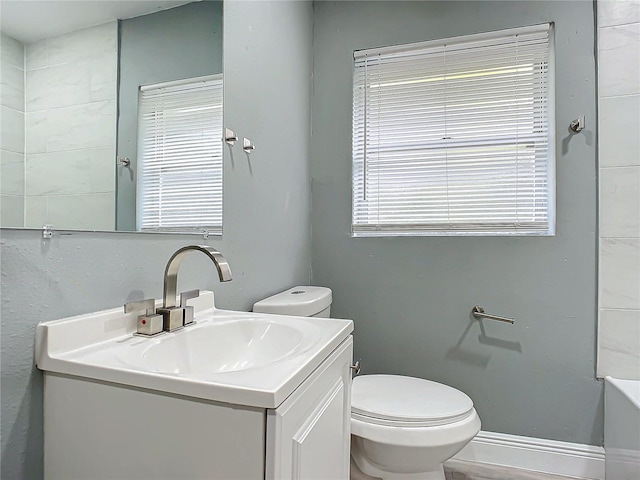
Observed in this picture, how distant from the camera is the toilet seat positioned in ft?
4.15

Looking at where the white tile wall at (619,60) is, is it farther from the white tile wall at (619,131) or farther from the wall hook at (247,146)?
the wall hook at (247,146)

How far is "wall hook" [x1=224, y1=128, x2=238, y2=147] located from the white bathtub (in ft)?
5.55

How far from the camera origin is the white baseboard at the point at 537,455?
164cm

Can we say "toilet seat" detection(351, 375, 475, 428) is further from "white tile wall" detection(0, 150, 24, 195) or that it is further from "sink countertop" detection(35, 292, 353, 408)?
"white tile wall" detection(0, 150, 24, 195)

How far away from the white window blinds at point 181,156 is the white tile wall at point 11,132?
26 centimetres

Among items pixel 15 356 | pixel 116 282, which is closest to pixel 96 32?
pixel 116 282

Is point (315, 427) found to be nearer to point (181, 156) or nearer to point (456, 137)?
point (181, 156)

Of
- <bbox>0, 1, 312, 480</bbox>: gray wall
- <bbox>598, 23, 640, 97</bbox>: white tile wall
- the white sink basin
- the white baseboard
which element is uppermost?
<bbox>598, 23, 640, 97</bbox>: white tile wall

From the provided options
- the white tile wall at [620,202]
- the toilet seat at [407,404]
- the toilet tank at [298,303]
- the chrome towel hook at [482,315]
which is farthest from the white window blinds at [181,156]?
the white tile wall at [620,202]

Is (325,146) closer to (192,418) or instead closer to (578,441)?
(192,418)

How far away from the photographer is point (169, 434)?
1.94ft

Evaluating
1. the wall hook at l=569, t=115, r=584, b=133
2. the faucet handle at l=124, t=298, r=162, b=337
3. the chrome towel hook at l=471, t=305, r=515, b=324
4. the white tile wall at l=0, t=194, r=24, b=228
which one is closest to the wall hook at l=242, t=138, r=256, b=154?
the faucet handle at l=124, t=298, r=162, b=337

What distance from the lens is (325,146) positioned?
2016 millimetres

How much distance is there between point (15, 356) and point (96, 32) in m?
0.64
